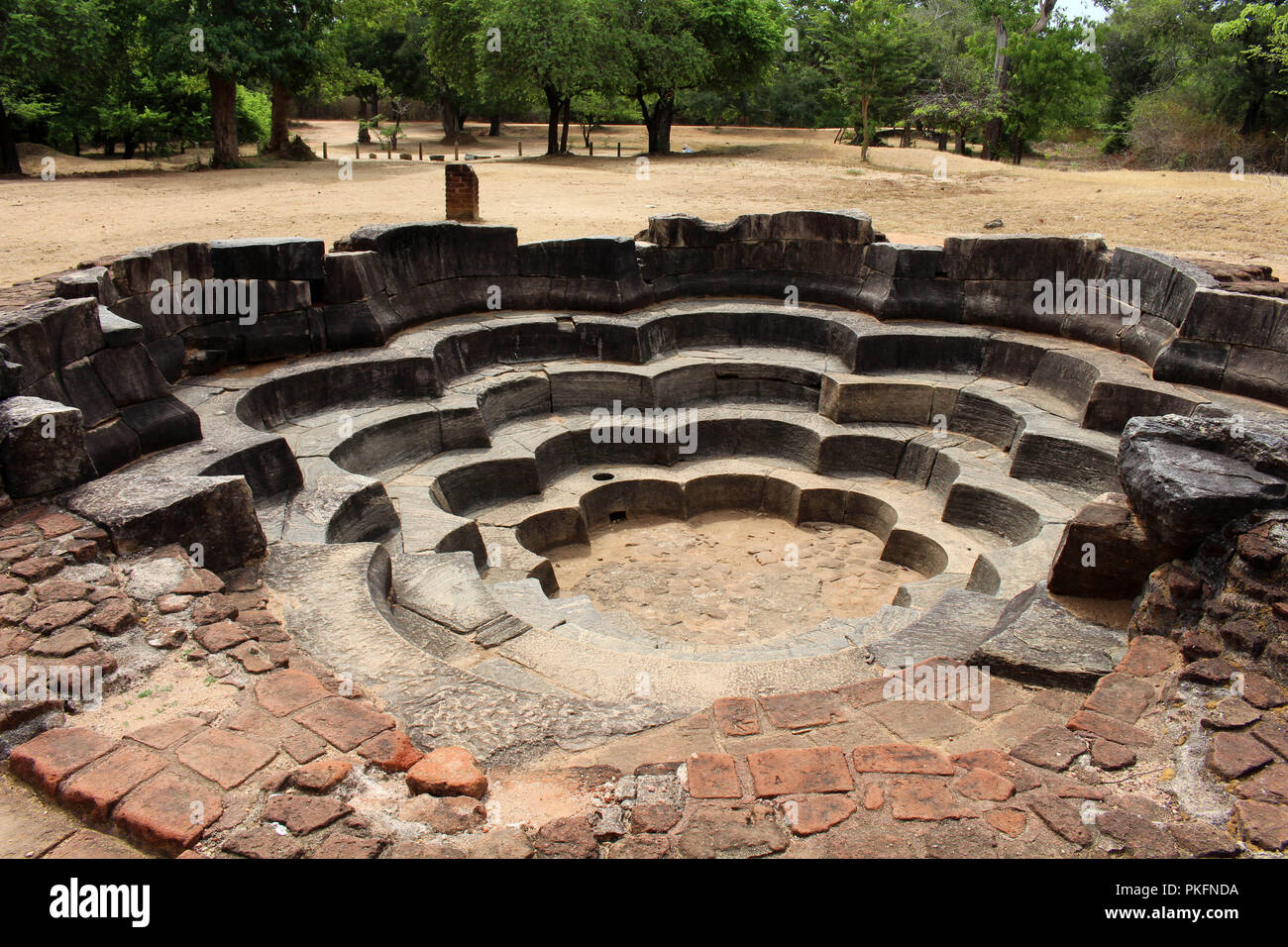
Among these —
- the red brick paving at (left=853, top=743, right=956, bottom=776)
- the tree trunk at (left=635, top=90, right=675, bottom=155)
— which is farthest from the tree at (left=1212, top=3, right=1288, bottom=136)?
the red brick paving at (left=853, top=743, right=956, bottom=776)

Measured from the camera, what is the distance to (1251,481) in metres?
3.63

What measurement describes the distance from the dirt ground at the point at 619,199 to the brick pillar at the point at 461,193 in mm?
486

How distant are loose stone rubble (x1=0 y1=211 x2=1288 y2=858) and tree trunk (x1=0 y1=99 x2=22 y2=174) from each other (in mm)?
15302

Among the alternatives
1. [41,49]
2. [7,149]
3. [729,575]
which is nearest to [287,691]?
[729,575]

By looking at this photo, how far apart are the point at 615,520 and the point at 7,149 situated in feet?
59.5

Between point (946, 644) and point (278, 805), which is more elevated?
point (278, 805)

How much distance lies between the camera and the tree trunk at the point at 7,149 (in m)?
18.2

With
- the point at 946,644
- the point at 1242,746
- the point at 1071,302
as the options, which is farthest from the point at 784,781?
the point at 1071,302

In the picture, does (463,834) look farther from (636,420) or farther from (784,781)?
(636,420)

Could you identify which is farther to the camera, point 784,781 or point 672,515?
point 672,515

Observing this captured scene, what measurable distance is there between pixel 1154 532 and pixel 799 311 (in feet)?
18.7

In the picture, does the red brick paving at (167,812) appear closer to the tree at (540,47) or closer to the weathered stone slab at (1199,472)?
the weathered stone slab at (1199,472)

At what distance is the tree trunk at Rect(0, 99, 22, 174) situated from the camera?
18.2 m

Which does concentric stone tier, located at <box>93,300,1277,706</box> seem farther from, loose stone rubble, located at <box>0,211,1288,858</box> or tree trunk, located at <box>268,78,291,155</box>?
tree trunk, located at <box>268,78,291,155</box>
